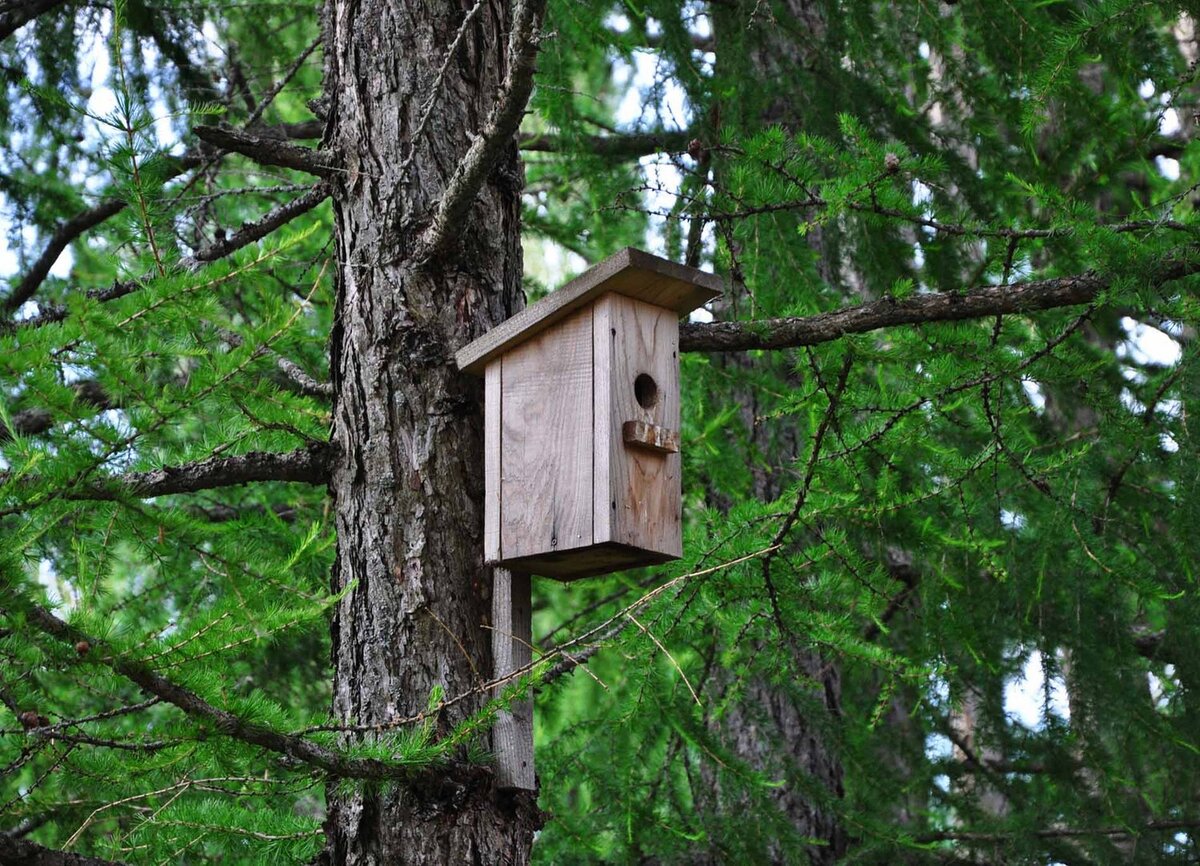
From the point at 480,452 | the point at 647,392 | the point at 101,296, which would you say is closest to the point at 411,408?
the point at 480,452

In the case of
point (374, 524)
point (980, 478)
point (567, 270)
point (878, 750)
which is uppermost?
point (567, 270)

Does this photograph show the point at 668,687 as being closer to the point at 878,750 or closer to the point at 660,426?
the point at 878,750

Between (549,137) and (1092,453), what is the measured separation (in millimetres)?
2344

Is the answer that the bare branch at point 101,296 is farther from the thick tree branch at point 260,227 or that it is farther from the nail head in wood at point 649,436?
the nail head in wood at point 649,436

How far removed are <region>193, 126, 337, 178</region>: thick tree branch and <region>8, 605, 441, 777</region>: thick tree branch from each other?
129cm

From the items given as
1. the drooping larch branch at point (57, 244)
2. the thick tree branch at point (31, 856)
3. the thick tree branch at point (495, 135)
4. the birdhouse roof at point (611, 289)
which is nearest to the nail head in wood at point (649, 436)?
the birdhouse roof at point (611, 289)

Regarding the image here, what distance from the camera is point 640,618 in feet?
11.0

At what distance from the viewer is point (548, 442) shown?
2654mm

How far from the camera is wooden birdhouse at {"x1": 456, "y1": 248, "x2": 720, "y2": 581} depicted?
2568 mm

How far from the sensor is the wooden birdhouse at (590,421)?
8.43ft

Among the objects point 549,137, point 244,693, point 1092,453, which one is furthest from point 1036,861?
point 549,137

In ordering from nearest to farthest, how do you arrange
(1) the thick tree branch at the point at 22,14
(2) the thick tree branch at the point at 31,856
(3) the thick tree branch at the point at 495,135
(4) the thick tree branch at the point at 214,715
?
(4) the thick tree branch at the point at 214,715, (2) the thick tree branch at the point at 31,856, (3) the thick tree branch at the point at 495,135, (1) the thick tree branch at the point at 22,14

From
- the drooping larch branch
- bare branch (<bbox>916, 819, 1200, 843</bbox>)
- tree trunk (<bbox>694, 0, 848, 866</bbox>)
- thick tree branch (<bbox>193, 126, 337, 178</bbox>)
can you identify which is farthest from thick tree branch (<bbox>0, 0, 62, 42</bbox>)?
bare branch (<bbox>916, 819, 1200, 843</bbox>)

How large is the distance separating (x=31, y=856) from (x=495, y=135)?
156 centimetres
